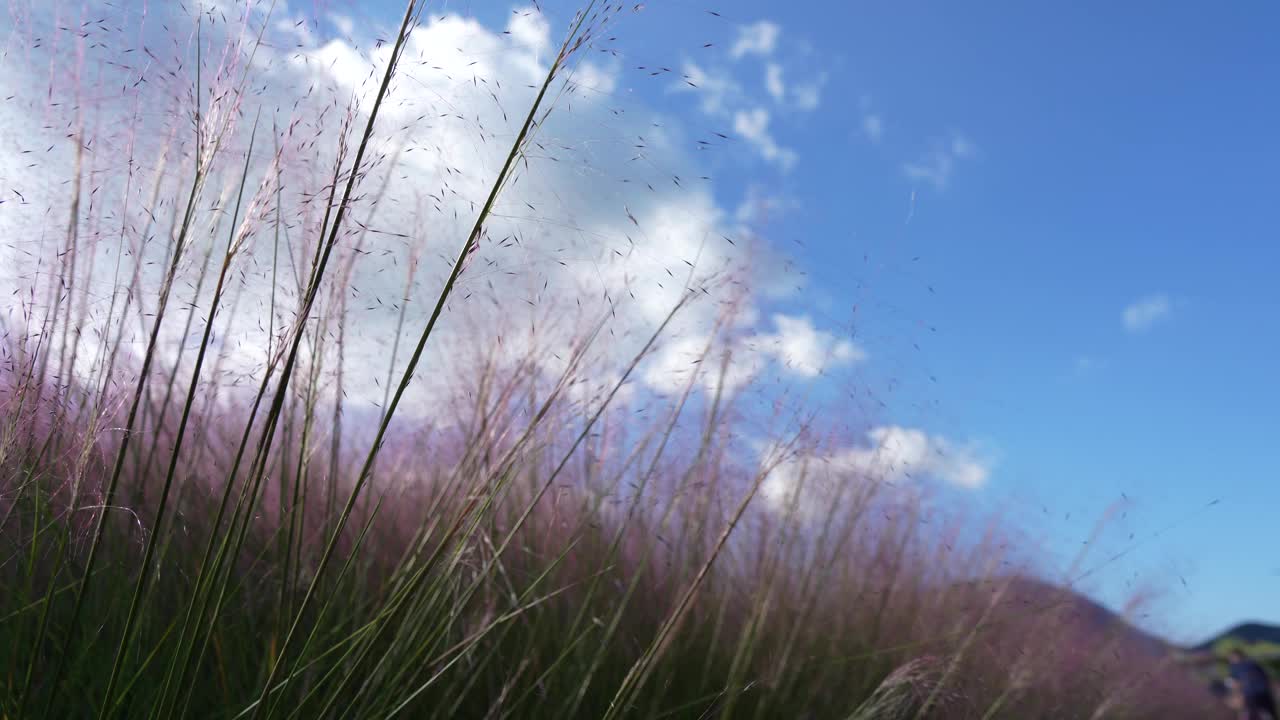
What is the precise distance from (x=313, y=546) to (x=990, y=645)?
1.81m

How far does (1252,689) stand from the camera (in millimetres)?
5836

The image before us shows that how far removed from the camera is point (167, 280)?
3.24 feet

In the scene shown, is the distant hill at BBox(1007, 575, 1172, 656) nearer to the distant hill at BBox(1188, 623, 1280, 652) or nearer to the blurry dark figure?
the blurry dark figure

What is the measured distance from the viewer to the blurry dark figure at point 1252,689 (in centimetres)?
580

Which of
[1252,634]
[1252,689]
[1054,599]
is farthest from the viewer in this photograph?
[1252,634]

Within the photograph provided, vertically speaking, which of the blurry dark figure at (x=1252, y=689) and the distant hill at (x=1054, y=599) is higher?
the distant hill at (x=1054, y=599)

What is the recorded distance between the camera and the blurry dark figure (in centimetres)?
580

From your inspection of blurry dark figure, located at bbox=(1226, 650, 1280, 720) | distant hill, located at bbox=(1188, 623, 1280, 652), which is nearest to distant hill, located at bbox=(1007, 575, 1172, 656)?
blurry dark figure, located at bbox=(1226, 650, 1280, 720)

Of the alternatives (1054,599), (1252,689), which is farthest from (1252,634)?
(1054,599)

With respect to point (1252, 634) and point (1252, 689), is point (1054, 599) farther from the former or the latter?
point (1252, 634)

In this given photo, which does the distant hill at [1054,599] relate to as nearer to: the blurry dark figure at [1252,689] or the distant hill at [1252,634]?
the blurry dark figure at [1252,689]

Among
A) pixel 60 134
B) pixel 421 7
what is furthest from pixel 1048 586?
pixel 60 134

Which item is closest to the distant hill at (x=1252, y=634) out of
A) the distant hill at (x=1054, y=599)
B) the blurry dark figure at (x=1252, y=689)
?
the blurry dark figure at (x=1252, y=689)

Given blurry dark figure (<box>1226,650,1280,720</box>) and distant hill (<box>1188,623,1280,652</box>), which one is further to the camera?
distant hill (<box>1188,623,1280,652</box>)
